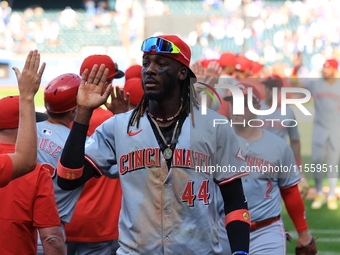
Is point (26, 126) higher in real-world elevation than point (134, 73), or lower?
lower

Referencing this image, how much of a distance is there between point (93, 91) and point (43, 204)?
0.78 metres

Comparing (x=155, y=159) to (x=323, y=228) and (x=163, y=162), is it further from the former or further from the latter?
(x=323, y=228)

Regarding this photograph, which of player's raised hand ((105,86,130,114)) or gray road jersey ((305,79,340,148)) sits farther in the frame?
gray road jersey ((305,79,340,148))

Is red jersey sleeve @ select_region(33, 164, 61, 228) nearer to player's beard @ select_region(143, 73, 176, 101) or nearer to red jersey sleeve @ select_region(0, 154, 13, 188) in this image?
red jersey sleeve @ select_region(0, 154, 13, 188)

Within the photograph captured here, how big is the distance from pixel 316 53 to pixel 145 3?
9.59 metres

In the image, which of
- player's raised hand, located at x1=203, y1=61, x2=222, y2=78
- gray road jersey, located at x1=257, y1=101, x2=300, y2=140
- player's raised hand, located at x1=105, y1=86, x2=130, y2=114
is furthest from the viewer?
gray road jersey, located at x1=257, y1=101, x2=300, y2=140

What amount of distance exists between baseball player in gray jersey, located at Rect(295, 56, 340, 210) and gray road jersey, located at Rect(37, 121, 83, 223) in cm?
598

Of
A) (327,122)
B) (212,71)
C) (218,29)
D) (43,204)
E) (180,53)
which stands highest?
(218,29)

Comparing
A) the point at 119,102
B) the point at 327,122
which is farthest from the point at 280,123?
the point at 327,122

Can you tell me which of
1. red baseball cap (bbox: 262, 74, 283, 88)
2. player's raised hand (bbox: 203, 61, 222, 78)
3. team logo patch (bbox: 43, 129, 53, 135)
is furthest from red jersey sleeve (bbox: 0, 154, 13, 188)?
red baseball cap (bbox: 262, 74, 283, 88)

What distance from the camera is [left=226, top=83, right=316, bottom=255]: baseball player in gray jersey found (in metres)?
4.64

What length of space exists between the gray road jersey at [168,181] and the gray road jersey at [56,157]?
108cm

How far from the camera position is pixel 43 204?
3271 millimetres

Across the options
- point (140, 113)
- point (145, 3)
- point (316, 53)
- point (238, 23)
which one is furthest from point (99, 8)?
point (140, 113)
